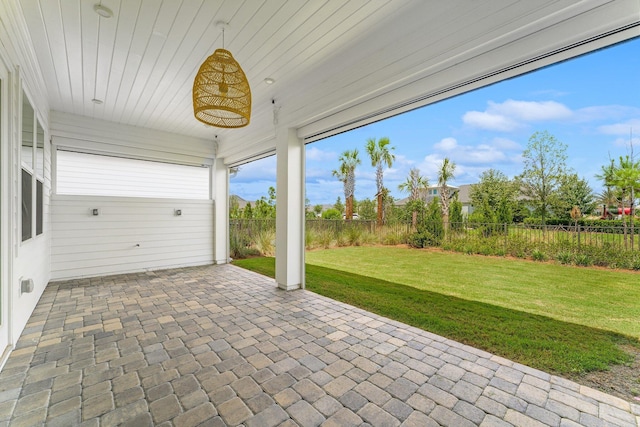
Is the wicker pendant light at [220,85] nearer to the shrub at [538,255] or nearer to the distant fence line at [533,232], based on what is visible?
the distant fence line at [533,232]

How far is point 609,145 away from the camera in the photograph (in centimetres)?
237

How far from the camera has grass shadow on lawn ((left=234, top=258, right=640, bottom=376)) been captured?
2.24m

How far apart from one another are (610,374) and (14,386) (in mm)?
4254

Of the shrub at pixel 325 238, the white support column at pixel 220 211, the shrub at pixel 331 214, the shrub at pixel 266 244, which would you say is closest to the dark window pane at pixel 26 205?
the white support column at pixel 220 211

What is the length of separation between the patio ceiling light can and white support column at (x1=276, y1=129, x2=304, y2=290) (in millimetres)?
1630

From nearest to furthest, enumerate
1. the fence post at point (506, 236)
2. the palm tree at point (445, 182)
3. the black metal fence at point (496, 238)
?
the black metal fence at point (496, 238) → the fence post at point (506, 236) → the palm tree at point (445, 182)

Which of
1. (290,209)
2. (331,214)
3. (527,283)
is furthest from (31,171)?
(331,214)

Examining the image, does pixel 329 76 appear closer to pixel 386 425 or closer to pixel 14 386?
pixel 386 425

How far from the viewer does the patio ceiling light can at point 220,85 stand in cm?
238

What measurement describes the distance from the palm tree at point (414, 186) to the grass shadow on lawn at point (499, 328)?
5.35 feet

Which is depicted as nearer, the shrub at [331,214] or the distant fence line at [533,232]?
the distant fence line at [533,232]

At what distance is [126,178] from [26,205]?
9.16 feet

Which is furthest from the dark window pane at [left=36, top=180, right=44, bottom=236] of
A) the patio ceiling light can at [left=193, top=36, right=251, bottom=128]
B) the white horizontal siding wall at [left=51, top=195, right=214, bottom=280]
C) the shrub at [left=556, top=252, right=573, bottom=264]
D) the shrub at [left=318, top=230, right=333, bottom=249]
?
the shrub at [left=556, top=252, right=573, bottom=264]

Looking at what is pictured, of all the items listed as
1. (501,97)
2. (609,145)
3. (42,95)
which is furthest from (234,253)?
(609,145)
